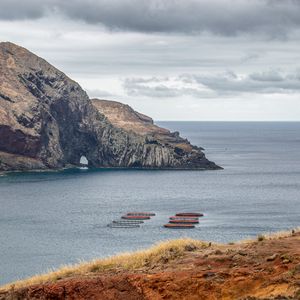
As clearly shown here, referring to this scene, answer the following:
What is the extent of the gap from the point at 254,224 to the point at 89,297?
11561cm

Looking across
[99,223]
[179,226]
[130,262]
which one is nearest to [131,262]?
[130,262]

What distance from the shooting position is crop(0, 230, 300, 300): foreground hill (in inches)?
1155

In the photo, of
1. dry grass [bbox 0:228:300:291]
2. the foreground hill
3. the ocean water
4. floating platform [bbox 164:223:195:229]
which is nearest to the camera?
the foreground hill

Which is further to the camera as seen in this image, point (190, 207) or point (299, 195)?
point (299, 195)

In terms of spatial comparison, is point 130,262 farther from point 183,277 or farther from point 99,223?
point 99,223

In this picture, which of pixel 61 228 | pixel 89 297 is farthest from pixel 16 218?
pixel 89 297

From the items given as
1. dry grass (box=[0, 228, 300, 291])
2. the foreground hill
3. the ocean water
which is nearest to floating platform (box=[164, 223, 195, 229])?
the ocean water

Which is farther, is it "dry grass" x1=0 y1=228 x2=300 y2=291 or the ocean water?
the ocean water

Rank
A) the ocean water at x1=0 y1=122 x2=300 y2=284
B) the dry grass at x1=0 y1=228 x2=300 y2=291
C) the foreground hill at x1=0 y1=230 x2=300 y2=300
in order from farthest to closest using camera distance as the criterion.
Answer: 1. the ocean water at x1=0 y1=122 x2=300 y2=284
2. the dry grass at x1=0 y1=228 x2=300 y2=291
3. the foreground hill at x1=0 y1=230 x2=300 y2=300

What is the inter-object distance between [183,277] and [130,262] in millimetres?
3930

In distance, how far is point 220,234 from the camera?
5212 inches

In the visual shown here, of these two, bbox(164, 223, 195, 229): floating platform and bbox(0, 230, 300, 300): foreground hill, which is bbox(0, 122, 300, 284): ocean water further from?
bbox(0, 230, 300, 300): foreground hill

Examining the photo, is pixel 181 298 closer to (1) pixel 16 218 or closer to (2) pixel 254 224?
(2) pixel 254 224

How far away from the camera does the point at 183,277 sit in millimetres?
30203
